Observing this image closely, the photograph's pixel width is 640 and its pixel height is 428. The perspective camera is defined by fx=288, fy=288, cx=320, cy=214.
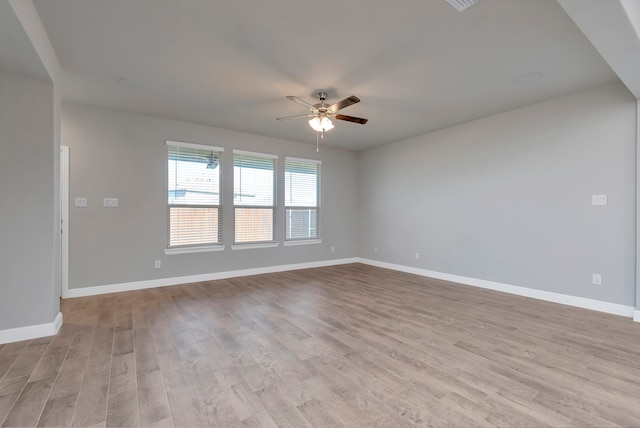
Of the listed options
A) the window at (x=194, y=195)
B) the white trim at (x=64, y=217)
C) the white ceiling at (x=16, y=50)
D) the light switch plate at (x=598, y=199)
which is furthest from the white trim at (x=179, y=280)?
the light switch plate at (x=598, y=199)

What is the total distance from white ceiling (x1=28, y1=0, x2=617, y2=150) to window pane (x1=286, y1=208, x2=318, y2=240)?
2.51 meters

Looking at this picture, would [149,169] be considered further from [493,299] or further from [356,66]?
[493,299]

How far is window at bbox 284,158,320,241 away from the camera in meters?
6.28

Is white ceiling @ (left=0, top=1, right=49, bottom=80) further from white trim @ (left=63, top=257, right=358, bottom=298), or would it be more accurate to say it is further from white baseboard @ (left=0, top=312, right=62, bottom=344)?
white trim @ (left=63, top=257, right=358, bottom=298)

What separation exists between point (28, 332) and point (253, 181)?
12.5ft

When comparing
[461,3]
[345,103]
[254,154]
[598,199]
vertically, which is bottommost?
[598,199]

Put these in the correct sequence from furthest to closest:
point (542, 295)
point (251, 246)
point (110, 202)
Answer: point (251, 246) → point (110, 202) → point (542, 295)

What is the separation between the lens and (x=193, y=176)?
518 cm

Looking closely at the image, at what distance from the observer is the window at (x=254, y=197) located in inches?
221

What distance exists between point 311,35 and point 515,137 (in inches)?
142

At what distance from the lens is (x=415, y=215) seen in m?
5.96

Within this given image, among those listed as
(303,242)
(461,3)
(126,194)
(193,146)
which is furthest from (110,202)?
(461,3)

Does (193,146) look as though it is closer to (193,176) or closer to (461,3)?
(193,176)

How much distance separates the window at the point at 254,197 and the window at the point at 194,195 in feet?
1.18
